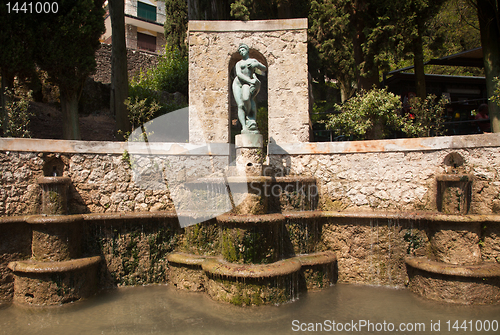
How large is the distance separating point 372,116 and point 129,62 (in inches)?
573

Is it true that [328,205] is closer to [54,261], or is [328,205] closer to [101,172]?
[101,172]

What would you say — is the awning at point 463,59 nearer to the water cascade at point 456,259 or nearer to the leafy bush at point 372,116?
the leafy bush at point 372,116

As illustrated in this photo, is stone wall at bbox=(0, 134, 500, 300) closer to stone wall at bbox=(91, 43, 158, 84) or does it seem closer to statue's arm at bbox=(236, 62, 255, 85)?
statue's arm at bbox=(236, 62, 255, 85)

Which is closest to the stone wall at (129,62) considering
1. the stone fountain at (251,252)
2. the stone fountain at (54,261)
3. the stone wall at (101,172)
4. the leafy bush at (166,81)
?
the leafy bush at (166,81)

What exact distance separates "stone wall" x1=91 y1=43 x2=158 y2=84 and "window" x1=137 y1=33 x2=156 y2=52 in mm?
10451

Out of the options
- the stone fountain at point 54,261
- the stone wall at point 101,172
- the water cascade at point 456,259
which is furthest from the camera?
the stone wall at point 101,172

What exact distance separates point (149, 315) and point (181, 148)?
2.83 meters

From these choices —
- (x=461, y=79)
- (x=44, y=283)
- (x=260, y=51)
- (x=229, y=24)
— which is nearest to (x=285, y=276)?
(x=44, y=283)

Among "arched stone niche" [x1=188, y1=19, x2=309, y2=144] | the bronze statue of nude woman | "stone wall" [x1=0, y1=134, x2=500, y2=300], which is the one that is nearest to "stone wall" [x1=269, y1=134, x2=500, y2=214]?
"stone wall" [x1=0, y1=134, x2=500, y2=300]

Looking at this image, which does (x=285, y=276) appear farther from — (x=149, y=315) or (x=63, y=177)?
(x=63, y=177)

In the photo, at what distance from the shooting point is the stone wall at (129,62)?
17266mm

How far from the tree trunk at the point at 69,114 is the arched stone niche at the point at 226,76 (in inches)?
168

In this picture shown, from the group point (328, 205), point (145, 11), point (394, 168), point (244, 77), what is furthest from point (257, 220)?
point (145, 11)

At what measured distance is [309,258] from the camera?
580 cm
